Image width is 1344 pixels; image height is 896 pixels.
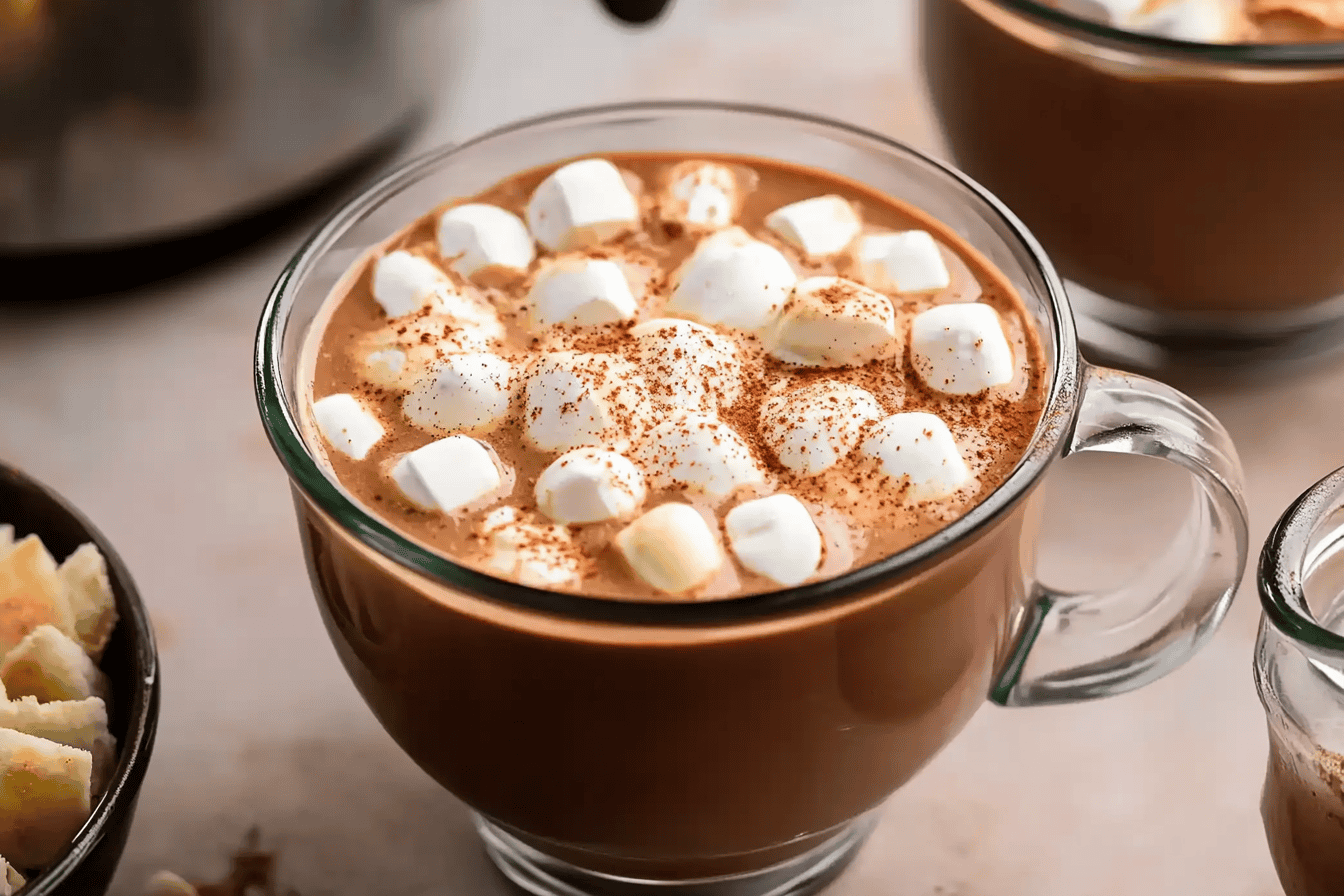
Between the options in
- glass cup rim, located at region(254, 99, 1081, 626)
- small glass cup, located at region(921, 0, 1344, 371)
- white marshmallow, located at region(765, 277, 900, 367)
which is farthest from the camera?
small glass cup, located at region(921, 0, 1344, 371)

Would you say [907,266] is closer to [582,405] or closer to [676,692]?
[582,405]

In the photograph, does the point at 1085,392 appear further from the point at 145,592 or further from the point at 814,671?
the point at 145,592

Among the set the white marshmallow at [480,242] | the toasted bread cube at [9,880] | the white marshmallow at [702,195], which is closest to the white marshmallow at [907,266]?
the white marshmallow at [702,195]

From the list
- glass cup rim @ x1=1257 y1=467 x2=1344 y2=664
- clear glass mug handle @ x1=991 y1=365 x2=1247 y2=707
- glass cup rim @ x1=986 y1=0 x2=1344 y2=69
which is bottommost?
clear glass mug handle @ x1=991 y1=365 x2=1247 y2=707

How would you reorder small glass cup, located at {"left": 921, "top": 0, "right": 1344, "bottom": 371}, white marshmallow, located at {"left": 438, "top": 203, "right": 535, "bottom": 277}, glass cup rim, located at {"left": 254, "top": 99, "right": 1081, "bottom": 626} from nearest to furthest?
glass cup rim, located at {"left": 254, "top": 99, "right": 1081, "bottom": 626} → white marshmallow, located at {"left": 438, "top": 203, "right": 535, "bottom": 277} → small glass cup, located at {"left": 921, "top": 0, "right": 1344, "bottom": 371}

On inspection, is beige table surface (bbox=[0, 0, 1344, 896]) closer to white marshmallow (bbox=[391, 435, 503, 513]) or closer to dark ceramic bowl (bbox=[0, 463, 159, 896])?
dark ceramic bowl (bbox=[0, 463, 159, 896])

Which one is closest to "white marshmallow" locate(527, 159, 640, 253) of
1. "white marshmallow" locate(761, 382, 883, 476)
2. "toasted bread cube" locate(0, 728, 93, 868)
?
"white marshmallow" locate(761, 382, 883, 476)

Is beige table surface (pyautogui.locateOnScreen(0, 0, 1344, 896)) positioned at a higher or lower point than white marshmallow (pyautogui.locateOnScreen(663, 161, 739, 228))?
lower
